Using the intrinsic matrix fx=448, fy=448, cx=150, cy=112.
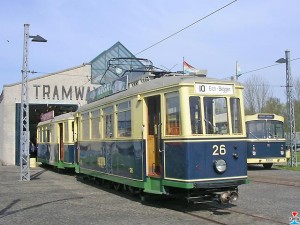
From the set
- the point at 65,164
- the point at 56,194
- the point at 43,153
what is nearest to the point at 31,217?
Answer: the point at 56,194

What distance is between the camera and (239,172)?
388 inches

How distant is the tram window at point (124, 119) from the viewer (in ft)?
38.4

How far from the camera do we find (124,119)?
11984 mm

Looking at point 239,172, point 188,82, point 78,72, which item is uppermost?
point 78,72

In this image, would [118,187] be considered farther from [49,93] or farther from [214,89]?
[49,93]

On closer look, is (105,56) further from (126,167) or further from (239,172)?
(239,172)

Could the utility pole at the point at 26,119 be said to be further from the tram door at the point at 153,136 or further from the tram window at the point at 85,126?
the tram door at the point at 153,136

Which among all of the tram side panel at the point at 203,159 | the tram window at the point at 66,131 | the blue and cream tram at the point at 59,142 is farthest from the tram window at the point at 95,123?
the tram window at the point at 66,131

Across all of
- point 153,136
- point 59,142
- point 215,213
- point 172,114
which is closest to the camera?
point 215,213

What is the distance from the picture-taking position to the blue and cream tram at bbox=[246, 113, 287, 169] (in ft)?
75.0

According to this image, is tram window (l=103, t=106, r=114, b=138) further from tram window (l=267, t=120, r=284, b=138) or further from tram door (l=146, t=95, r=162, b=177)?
tram window (l=267, t=120, r=284, b=138)

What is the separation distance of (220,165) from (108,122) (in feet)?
15.3

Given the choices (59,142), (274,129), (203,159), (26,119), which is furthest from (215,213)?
(274,129)

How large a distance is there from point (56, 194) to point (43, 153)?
14864mm
